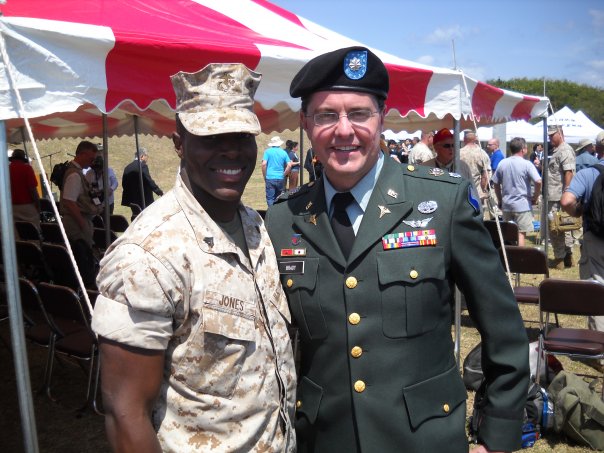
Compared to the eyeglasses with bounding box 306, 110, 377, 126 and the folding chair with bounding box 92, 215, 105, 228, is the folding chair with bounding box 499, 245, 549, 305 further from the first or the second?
the folding chair with bounding box 92, 215, 105, 228

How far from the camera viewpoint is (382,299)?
1.65 m

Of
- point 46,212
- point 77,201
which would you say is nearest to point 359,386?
point 77,201

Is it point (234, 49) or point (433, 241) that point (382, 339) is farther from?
point (234, 49)

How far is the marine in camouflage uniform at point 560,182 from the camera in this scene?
29.5 feet

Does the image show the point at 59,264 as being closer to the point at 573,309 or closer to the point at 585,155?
the point at 573,309

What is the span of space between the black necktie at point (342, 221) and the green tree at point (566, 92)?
280 ft

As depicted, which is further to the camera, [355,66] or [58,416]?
[58,416]

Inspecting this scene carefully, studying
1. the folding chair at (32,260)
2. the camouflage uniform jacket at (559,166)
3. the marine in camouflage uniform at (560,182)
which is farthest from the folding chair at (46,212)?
the camouflage uniform jacket at (559,166)

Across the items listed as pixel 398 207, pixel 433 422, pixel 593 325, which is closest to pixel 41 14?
pixel 398 207

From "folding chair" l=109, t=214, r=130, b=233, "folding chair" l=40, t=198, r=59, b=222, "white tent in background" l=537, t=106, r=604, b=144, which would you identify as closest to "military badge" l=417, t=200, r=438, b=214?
"folding chair" l=109, t=214, r=130, b=233

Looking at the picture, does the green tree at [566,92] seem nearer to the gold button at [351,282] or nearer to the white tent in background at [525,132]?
the white tent in background at [525,132]

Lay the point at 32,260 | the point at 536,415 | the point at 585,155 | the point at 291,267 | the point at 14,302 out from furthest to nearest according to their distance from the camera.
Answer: the point at 585,155 → the point at 32,260 → the point at 536,415 → the point at 14,302 → the point at 291,267

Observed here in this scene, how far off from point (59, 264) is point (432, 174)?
15.7ft

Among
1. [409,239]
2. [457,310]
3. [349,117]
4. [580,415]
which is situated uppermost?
[349,117]
